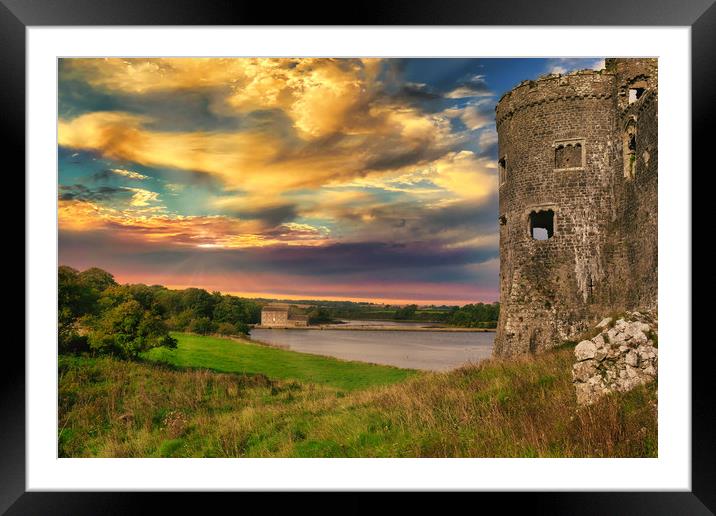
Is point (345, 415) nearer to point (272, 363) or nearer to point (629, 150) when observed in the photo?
point (272, 363)

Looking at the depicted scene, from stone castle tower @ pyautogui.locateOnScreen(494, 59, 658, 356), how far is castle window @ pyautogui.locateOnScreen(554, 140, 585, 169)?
0.03 metres

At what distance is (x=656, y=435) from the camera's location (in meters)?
7.02

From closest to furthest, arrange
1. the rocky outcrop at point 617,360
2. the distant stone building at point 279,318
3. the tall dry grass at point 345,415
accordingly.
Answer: the tall dry grass at point 345,415 < the rocky outcrop at point 617,360 < the distant stone building at point 279,318

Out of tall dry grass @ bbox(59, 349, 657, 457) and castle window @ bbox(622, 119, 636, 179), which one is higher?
castle window @ bbox(622, 119, 636, 179)

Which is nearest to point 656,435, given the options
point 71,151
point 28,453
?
point 28,453

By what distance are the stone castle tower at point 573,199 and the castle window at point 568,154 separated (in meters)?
0.03

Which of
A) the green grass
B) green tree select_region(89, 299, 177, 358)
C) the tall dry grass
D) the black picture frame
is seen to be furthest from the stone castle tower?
green tree select_region(89, 299, 177, 358)

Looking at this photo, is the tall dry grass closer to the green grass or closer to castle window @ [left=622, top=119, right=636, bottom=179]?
the green grass

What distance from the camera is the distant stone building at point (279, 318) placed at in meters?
11.5

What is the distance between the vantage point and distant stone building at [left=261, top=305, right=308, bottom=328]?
37.7 ft

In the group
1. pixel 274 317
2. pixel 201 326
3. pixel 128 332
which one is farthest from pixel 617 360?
pixel 128 332

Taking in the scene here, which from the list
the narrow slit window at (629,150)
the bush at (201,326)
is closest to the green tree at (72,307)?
the bush at (201,326)

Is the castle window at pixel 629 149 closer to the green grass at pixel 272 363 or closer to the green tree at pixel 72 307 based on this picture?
the green grass at pixel 272 363

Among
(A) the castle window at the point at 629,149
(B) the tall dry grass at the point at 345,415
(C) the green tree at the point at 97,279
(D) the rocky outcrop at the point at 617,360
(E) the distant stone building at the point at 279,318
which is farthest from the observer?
(A) the castle window at the point at 629,149
